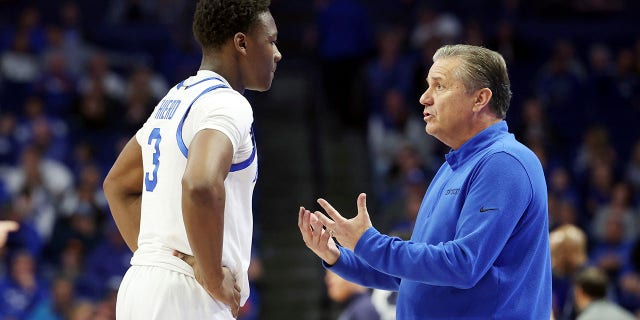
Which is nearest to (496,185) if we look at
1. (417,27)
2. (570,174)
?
(570,174)

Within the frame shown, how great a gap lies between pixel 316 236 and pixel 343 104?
10007 millimetres

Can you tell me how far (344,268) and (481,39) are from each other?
34.8ft

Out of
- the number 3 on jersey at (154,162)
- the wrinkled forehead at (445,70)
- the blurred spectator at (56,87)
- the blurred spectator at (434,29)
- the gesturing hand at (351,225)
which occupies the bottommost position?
the blurred spectator at (56,87)

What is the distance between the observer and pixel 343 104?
14.1 metres

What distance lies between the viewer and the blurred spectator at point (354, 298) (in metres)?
6.60

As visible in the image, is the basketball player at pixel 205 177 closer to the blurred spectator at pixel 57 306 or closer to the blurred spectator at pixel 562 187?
the blurred spectator at pixel 57 306

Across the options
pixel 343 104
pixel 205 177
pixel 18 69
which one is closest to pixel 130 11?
pixel 18 69

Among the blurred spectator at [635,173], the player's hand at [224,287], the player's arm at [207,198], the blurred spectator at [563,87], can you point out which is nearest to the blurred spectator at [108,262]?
the blurred spectator at [563,87]

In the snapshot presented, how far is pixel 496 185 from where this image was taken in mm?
3730

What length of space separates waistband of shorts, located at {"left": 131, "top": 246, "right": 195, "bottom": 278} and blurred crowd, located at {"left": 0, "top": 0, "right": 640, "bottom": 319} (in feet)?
21.5

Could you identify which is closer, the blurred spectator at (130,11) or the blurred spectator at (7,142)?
the blurred spectator at (7,142)

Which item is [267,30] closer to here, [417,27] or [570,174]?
[570,174]

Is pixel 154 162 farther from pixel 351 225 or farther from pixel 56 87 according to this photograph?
pixel 56 87

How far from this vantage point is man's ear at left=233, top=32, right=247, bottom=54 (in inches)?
155
